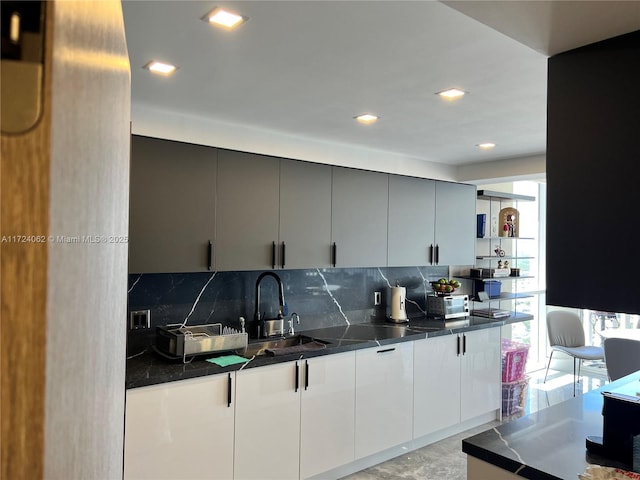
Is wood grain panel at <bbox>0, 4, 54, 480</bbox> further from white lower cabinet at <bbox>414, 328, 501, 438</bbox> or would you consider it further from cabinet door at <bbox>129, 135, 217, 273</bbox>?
white lower cabinet at <bbox>414, 328, 501, 438</bbox>

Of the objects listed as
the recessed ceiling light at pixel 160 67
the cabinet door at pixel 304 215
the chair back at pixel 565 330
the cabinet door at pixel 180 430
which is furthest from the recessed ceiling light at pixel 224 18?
the chair back at pixel 565 330

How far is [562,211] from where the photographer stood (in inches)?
52.4

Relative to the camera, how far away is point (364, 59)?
193 centimetres

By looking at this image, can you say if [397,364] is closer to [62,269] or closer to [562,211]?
[562,211]

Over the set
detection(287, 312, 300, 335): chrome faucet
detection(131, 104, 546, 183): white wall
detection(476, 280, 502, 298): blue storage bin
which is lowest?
detection(287, 312, 300, 335): chrome faucet

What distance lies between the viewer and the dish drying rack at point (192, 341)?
264 centimetres

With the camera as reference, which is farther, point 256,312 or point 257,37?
point 256,312

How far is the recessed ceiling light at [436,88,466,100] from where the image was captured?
233 cm

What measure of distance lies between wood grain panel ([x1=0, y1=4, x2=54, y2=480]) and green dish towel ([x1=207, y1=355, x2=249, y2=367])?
2.51 metres

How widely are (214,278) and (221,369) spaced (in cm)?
83

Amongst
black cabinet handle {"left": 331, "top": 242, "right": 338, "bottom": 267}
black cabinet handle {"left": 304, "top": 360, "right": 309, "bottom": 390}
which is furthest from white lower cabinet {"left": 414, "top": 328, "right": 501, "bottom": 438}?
black cabinet handle {"left": 304, "top": 360, "right": 309, "bottom": 390}

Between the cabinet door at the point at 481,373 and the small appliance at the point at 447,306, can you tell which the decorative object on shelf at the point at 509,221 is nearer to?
the small appliance at the point at 447,306

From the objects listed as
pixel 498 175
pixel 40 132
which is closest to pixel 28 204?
pixel 40 132

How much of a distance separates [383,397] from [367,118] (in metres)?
2.08
